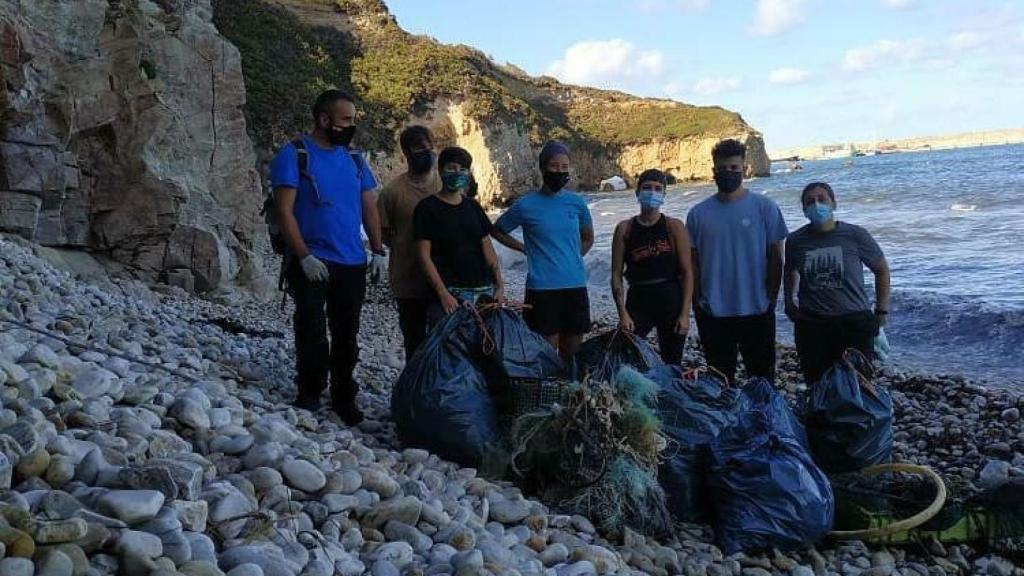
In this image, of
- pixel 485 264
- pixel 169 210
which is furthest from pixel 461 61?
pixel 485 264

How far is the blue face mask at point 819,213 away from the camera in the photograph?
4504mm

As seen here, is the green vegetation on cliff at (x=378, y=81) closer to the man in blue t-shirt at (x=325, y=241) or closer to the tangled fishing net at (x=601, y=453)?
the man in blue t-shirt at (x=325, y=241)

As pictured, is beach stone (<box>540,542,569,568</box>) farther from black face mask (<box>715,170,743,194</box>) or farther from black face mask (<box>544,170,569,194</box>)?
black face mask (<box>715,170,743,194</box>)

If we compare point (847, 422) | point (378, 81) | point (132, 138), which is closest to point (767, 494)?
point (847, 422)

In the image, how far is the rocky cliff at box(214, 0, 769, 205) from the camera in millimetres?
30469

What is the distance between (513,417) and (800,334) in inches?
71.7

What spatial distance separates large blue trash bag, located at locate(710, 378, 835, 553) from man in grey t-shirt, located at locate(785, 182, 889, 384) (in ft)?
3.42

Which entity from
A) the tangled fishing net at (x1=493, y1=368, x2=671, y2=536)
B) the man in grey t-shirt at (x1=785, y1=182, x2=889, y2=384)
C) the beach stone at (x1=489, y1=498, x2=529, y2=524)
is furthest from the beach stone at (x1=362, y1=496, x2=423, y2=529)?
the man in grey t-shirt at (x1=785, y1=182, x2=889, y2=384)

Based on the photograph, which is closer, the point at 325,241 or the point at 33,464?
the point at 33,464

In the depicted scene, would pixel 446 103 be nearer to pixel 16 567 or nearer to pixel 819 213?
pixel 819 213

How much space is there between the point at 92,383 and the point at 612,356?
2.30 m

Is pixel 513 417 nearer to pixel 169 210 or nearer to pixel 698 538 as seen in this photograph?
pixel 698 538

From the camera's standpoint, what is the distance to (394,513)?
277 centimetres

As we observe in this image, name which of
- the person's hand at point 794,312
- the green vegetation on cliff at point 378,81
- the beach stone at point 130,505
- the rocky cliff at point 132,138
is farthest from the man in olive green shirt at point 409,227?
the green vegetation on cliff at point 378,81
